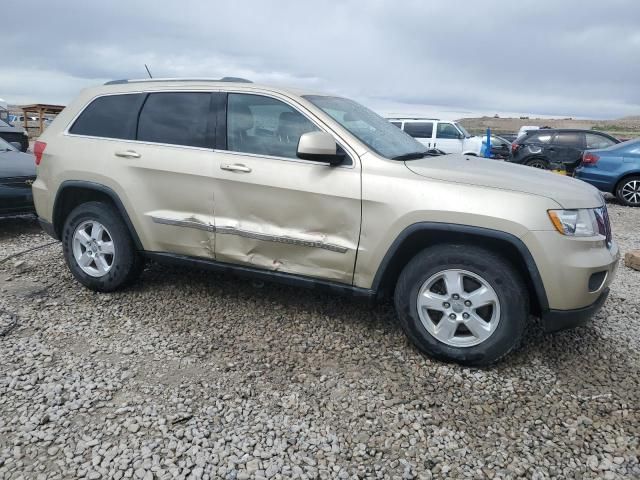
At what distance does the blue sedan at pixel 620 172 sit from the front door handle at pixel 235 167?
9.16 m

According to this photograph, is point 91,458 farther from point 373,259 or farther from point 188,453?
point 373,259

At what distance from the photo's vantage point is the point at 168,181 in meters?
3.78

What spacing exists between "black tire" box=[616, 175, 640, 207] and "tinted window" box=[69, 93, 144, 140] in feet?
32.0

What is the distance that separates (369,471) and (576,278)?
1.64 m

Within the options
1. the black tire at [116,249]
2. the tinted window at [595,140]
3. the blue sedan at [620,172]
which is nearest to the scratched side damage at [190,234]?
the black tire at [116,249]

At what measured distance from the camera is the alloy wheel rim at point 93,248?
4148 millimetres

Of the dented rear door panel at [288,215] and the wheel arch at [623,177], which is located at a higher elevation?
the dented rear door panel at [288,215]

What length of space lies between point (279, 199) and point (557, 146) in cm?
1245

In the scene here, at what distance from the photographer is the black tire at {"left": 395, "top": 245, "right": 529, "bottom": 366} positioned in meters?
2.99

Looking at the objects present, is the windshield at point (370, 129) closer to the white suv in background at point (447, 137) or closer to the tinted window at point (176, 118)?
the tinted window at point (176, 118)

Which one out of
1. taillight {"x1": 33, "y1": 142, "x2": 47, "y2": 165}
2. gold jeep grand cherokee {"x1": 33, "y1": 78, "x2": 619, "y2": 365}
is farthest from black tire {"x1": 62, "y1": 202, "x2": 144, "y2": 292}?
taillight {"x1": 33, "y1": 142, "x2": 47, "y2": 165}

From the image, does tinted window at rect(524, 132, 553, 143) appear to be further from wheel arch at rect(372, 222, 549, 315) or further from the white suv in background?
wheel arch at rect(372, 222, 549, 315)

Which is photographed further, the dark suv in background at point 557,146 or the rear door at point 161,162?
the dark suv in background at point 557,146

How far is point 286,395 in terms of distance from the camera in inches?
113
